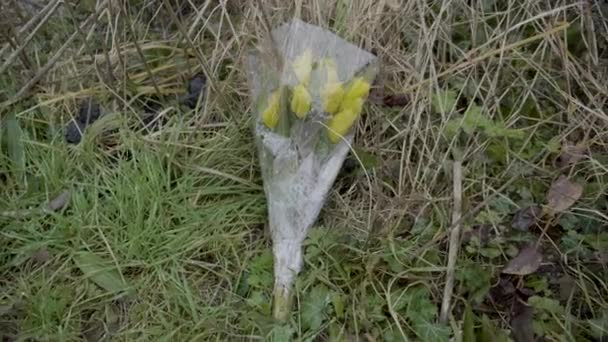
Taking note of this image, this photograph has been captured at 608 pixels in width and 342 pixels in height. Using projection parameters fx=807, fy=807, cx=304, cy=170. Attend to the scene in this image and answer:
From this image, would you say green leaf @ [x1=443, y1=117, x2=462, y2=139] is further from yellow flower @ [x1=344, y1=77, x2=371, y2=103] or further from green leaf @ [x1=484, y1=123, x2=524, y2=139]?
yellow flower @ [x1=344, y1=77, x2=371, y2=103]

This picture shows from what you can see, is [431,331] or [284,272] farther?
[284,272]

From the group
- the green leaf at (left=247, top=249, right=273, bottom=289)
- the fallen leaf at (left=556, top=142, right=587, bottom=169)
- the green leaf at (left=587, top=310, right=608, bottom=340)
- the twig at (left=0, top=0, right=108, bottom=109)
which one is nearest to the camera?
the green leaf at (left=587, top=310, right=608, bottom=340)

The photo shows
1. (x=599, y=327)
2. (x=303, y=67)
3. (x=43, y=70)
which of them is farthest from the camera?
(x=43, y=70)

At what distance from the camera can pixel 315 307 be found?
1714 millimetres

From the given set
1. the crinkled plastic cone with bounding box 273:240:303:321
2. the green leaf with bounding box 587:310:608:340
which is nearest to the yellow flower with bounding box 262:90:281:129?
the crinkled plastic cone with bounding box 273:240:303:321

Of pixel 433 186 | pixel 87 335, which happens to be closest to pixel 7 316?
pixel 87 335

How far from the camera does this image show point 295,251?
1791mm

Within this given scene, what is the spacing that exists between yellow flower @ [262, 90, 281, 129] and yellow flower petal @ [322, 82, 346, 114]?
107 millimetres

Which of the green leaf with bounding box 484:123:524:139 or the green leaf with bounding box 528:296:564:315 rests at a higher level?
the green leaf with bounding box 484:123:524:139

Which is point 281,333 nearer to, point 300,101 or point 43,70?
point 300,101

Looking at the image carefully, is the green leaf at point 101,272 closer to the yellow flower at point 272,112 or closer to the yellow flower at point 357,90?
the yellow flower at point 272,112

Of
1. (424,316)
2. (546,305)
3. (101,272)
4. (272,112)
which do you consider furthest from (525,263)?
(101,272)

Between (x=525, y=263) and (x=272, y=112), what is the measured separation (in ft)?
2.13

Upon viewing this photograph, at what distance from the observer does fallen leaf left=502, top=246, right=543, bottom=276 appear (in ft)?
5.63
